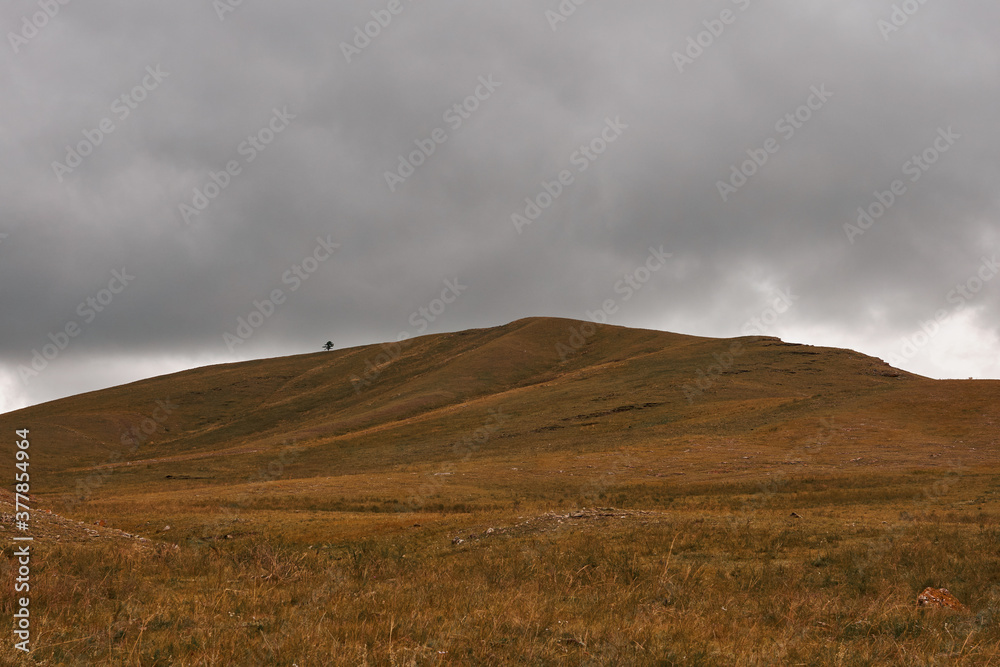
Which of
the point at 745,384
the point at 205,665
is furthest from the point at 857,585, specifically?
the point at 745,384

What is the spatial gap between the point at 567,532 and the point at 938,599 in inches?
411

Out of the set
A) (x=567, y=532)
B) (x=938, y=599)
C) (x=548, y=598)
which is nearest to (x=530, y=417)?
(x=567, y=532)

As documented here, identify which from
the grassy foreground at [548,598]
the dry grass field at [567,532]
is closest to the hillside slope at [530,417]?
the dry grass field at [567,532]

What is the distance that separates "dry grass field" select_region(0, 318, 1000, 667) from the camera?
24.6ft

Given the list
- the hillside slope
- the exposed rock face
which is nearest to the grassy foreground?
the exposed rock face

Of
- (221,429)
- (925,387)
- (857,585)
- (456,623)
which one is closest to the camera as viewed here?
(456,623)

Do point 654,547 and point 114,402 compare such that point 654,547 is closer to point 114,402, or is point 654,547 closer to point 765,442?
point 765,442

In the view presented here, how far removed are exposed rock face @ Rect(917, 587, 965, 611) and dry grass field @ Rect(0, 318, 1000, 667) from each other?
0.30 m

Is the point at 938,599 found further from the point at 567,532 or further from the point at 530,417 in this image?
the point at 530,417

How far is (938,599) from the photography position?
35.1ft

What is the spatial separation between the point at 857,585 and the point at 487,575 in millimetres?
7359

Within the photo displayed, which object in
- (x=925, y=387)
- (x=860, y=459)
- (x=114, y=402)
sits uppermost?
(x=114, y=402)

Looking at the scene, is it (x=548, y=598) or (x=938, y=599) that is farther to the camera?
(x=938, y=599)

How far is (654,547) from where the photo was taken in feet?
53.2
